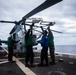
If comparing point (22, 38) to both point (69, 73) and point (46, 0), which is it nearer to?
point (69, 73)

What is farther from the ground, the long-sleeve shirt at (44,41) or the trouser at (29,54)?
the long-sleeve shirt at (44,41)

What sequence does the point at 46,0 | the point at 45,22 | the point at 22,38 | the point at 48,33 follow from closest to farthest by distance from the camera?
the point at 46,0
the point at 48,33
the point at 22,38
the point at 45,22

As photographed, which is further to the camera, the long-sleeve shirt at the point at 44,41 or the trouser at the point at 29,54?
the trouser at the point at 29,54

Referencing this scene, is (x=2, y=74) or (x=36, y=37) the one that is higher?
(x=36, y=37)

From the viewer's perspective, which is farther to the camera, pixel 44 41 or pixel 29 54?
pixel 29 54

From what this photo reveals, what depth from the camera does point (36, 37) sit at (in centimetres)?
1723

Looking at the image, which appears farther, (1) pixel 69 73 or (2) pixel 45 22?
(2) pixel 45 22

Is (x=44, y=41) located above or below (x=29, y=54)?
above

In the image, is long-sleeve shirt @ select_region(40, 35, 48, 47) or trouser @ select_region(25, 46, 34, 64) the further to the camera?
trouser @ select_region(25, 46, 34, 64)

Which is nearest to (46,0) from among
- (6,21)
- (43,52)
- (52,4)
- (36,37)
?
(52,4)

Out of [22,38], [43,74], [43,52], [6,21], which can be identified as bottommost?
[43,74]

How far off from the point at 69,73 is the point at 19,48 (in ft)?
34.5

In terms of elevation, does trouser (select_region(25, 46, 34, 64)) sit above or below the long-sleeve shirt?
below

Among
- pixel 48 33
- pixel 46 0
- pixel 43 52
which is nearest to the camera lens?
pixel 46 0
